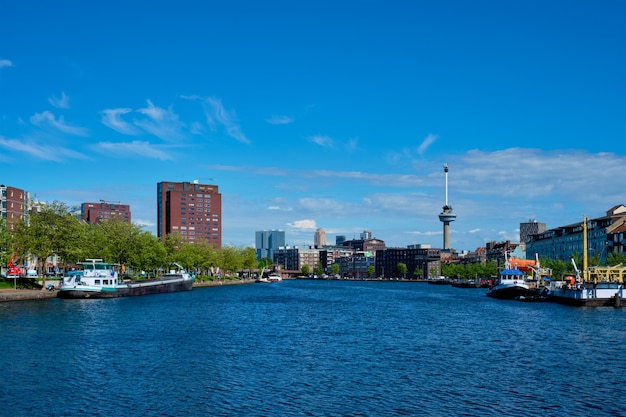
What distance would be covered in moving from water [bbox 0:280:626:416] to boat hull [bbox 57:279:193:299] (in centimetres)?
3385

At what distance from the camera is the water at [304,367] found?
38906 millimetres

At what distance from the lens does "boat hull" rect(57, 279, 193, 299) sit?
4877 inches

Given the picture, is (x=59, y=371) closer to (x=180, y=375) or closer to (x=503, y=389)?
(x=180, y=375)

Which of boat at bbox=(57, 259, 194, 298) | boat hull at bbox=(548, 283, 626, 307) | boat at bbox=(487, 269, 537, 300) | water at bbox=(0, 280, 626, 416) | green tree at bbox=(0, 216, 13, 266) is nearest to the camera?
water at bbox=(0, 280, 626, 416)

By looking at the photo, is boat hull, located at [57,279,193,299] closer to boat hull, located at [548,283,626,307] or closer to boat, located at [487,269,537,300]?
boat, located at [487,269,537,300]

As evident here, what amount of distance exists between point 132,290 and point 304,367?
10076 cm

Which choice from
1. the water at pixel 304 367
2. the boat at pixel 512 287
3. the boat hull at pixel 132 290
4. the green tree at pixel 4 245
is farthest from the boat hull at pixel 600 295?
the green tree at pixel 4 245

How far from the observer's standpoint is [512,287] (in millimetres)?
155375

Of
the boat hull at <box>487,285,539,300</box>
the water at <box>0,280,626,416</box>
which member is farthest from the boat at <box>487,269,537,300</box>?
the water at <box>0,280,626,416</box>

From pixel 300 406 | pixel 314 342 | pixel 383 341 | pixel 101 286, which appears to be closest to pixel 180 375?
pixel 300 406

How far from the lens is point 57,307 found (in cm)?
10206

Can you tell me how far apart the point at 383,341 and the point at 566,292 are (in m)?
76.4

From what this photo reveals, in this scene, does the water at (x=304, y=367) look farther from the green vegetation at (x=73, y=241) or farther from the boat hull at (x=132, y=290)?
the green vegetation at (x=73, y=241)

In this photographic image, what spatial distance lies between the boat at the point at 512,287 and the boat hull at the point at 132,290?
83437mm
